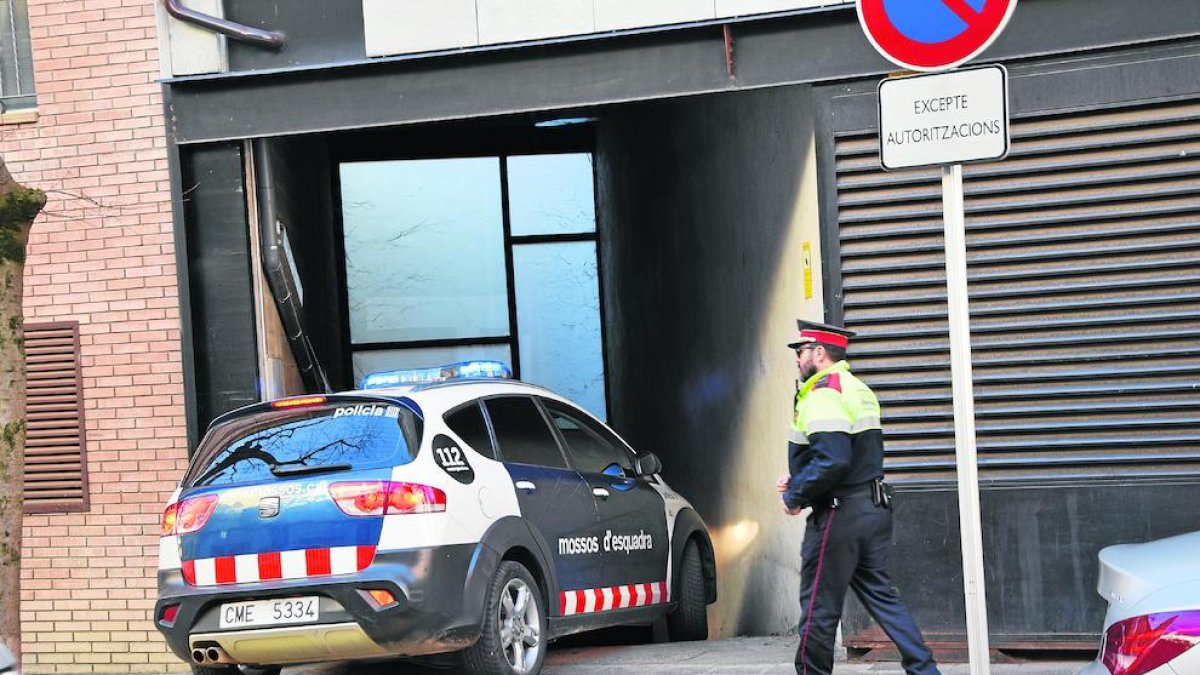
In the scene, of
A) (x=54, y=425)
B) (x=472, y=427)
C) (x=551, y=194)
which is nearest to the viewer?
(x=472, y=427)

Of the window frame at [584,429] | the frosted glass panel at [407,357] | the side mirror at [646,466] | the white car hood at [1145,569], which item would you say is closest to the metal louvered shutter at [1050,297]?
the side mirror at [646,466]

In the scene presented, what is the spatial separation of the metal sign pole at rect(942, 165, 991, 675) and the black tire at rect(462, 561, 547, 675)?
2812 millimetres

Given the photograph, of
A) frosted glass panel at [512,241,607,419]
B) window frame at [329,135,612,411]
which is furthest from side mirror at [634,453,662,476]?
frosted glass panel at [512,241,607,419]

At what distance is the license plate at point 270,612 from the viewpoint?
7.12m

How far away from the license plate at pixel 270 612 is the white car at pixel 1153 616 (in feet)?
12.1

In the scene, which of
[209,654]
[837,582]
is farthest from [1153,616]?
[209,654]

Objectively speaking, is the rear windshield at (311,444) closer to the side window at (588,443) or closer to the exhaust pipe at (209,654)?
the exhaust pipe at (209,654)

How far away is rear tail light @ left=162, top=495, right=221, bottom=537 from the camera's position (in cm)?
741

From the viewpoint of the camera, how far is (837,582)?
6746 millimetres

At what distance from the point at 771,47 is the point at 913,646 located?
3.82 meters

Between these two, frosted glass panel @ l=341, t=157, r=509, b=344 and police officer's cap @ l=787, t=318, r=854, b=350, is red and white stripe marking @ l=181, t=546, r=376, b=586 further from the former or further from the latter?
frosted glass panel @ l=341, t=157, r=509, b=344

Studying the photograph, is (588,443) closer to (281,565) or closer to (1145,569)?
(281,565)

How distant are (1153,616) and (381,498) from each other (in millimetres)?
3769

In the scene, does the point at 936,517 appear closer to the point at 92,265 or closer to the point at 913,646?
the point at 913,646
